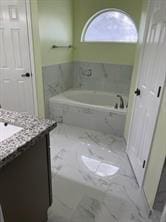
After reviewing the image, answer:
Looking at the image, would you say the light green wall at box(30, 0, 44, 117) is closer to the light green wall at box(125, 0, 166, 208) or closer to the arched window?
the arched window

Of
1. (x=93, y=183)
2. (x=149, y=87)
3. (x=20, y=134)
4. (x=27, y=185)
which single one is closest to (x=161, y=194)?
(x=93, y=183)

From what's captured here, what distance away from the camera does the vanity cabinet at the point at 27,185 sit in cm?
96

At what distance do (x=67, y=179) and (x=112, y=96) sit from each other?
6.73 feet

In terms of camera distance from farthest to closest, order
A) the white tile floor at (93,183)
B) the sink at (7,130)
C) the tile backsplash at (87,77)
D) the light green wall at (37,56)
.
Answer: the tile backsplash at (87,77)
the light green wall at (37,56)
the white tile floor at (93,183)
the sink at (7,130)

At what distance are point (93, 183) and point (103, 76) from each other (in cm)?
230

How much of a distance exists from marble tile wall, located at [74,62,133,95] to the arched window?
0.51 metres

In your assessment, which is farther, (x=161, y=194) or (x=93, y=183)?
(x=93, y=183)

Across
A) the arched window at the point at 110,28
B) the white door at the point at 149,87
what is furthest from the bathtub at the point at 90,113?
the arched window at the point at 110,28

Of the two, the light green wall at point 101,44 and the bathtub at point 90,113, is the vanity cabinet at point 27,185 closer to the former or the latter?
the bathtub at point 90,113

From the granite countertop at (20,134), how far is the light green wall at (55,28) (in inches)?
71.8

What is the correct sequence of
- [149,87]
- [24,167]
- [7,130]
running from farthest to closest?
[149,87], [7,130], [24,167]

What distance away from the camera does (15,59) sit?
2906mm

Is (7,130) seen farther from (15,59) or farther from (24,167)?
(15,59)

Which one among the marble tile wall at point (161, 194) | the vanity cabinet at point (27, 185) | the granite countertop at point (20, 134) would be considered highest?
the granite countertop at point (20, 134)
